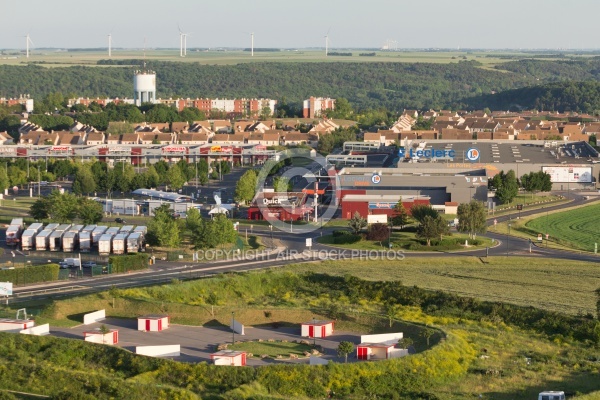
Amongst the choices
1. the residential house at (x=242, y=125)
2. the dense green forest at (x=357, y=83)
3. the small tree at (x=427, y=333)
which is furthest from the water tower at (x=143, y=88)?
the small tree at (x=427, y=333)

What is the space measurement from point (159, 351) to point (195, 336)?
4.93 ft

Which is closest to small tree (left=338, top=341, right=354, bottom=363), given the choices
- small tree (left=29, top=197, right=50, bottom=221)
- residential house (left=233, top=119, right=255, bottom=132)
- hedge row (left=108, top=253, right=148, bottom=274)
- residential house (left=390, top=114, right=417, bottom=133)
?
hedge row (left=108, top=253, right=148, bottom=274)

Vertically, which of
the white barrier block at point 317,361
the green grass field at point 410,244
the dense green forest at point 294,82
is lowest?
the white barrier block at point 317,361

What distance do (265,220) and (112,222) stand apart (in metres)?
4.44

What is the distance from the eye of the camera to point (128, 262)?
24.9m

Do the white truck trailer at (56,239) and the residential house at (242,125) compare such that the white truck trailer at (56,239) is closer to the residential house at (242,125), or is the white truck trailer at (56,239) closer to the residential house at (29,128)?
the residential house at (29,128)

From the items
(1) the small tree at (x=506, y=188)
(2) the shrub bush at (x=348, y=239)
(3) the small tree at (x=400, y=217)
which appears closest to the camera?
(2) the shrub bush at (x=348, y=239)

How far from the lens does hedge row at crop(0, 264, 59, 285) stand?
2303 cm

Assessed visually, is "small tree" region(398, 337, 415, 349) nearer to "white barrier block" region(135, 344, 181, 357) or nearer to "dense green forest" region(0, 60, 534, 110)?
"white barrier block" region(135, 344, 181, 357)

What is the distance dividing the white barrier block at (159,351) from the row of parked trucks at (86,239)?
11324mm

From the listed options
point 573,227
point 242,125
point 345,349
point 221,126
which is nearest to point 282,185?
point 573,227

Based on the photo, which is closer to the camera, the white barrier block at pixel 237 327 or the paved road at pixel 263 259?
the white barrier block at pixel 237 327

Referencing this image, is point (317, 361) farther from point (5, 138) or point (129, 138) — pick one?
point (5, 138)

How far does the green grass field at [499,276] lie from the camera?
22.2 m
